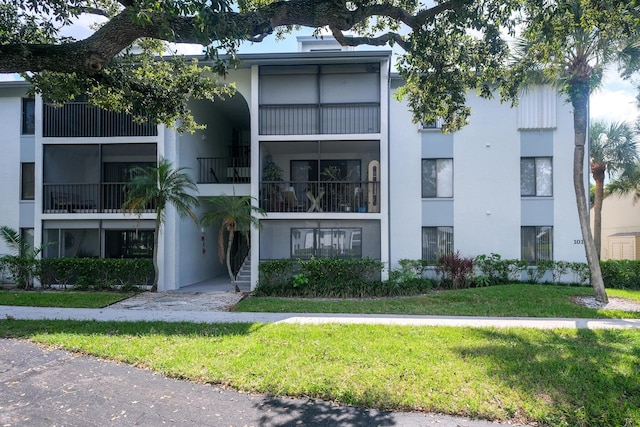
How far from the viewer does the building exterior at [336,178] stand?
14.0 metres

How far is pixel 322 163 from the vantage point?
16484 mm

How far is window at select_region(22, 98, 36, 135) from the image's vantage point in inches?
602

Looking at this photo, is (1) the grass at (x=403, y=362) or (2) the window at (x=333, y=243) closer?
(1) the grass at (x=403, y=362)

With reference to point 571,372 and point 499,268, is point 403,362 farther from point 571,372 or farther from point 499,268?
point 499,268

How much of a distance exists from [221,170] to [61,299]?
8.55 m

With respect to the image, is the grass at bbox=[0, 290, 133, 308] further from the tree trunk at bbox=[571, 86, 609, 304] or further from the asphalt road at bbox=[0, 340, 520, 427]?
the tree trunk at bbox=[571, 86, 609, 304]

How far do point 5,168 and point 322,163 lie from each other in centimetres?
1229

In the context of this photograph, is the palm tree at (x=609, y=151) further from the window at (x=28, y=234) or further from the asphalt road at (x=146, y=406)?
the window at (x=28, y=234)

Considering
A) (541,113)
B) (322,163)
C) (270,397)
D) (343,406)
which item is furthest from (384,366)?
(541,113)

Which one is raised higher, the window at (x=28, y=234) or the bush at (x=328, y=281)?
the window at (x=28, y=234)

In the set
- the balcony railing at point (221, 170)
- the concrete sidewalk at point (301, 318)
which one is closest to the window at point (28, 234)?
the concrete sidewalk at point (301, 318)

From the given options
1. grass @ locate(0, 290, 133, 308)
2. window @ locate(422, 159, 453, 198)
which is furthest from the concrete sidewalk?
window @ locate(422, 159, 453, 198)

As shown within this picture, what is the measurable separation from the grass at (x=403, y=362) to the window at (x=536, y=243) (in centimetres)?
708

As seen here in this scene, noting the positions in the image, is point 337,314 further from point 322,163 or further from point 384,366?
point 322,163
